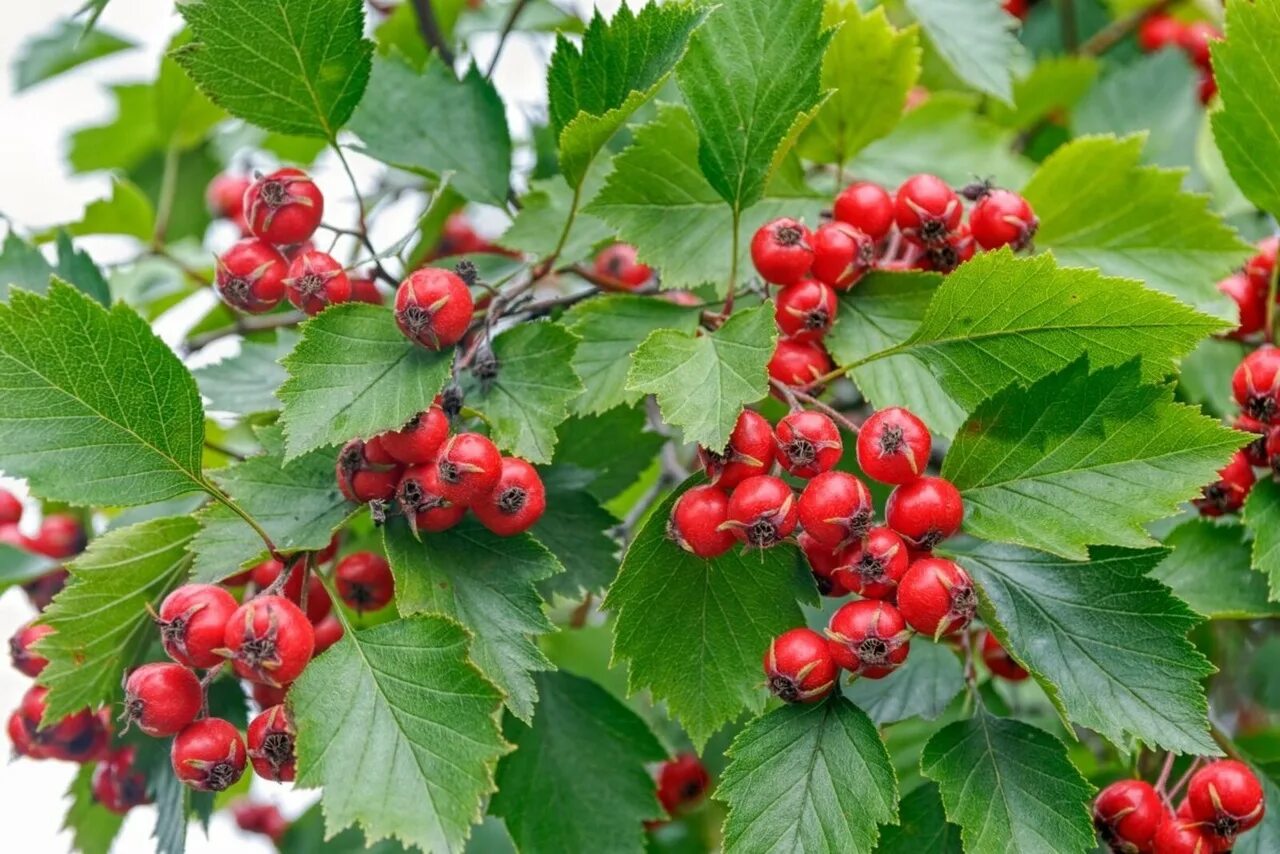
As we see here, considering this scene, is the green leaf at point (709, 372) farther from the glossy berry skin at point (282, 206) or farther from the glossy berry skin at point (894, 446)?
the glossy berry skin at point (282, 206)

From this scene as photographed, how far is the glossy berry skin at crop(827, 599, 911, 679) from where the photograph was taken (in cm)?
135

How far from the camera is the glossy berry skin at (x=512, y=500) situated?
144 centimetres

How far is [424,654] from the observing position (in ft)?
4.55

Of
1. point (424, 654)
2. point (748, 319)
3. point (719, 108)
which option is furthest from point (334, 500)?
point (719, 108)

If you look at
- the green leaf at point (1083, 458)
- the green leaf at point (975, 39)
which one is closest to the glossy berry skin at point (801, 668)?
the green leaf at point (1083, 458)

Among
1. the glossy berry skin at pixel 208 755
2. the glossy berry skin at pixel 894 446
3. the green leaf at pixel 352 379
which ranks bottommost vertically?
the glossy berry skin at pixel 208 755

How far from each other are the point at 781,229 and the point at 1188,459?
1.74 ft

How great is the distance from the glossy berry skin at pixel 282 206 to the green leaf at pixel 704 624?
0.59m

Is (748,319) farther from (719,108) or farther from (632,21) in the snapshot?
(632,21)

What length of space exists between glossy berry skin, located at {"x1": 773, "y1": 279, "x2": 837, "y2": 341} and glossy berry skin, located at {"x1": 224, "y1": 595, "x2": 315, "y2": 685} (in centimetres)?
66

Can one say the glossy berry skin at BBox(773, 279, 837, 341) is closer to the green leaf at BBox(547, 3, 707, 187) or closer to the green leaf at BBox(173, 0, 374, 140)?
the green leaf at BBox(547, 3, 707, 187)

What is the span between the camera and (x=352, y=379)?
1432 millimetres

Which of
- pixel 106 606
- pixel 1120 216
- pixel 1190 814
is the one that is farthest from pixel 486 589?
pixel 1120 216

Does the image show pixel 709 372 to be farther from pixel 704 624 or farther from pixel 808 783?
pixel 808 783
